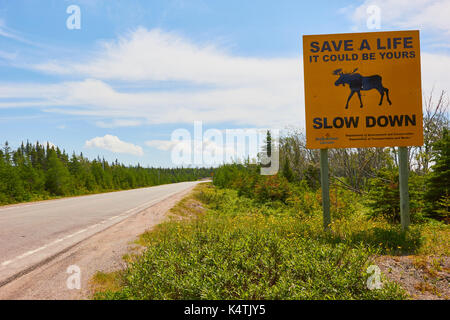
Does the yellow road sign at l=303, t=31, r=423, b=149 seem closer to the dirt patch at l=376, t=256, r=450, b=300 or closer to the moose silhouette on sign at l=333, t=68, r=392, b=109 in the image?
the moose silhouette on sign at l=333, t=68, r=392, b=109

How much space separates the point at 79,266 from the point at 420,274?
5.58 meters

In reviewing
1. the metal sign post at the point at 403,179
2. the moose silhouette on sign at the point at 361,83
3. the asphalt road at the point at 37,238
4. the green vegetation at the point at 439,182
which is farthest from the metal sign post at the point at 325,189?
the asphalt road at the point at 37,238

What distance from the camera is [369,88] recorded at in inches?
237

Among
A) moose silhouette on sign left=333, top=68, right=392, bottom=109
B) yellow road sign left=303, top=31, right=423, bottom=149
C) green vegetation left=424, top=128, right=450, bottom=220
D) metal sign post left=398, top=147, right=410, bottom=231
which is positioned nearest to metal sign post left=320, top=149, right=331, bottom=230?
yellow road sign left=303, top=31, right=423, bottom=149

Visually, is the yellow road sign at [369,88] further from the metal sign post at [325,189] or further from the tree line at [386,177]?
the tree line at [386,177]

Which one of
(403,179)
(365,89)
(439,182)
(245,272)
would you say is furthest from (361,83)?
(439,182)

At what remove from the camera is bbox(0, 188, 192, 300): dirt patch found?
354 centimetres

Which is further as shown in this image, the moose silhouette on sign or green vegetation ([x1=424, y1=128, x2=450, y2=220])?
green vegetation ([x1=424, y1=128, x2=450, y2=220])

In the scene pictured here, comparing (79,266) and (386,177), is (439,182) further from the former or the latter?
(79,266)

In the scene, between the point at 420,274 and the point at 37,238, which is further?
the point at 37,238

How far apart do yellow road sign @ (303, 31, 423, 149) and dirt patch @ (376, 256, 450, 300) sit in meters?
2.61

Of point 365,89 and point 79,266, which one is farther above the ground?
point 365,89

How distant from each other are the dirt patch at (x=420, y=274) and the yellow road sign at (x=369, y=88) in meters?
2.61
